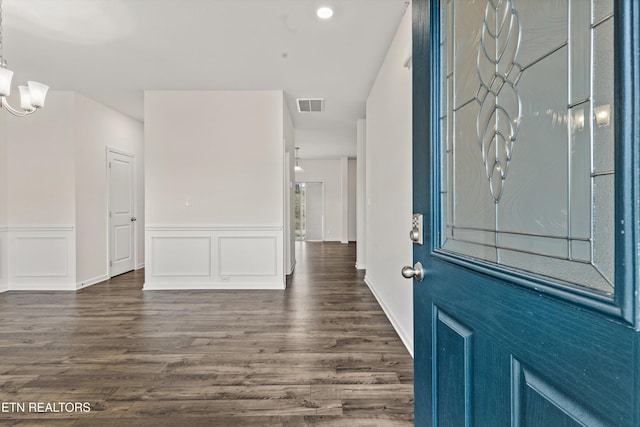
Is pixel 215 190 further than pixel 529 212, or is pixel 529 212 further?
pixel 215 190

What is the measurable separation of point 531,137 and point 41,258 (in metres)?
5.68

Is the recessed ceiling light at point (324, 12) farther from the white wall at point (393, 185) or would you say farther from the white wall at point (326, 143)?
the white wall at point (326, 143)

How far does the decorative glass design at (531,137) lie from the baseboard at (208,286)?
372cm

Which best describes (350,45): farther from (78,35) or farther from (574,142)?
(574,142)

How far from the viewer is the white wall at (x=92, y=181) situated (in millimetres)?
4535

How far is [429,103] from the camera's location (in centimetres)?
104

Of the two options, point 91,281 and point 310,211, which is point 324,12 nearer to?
point 91,281

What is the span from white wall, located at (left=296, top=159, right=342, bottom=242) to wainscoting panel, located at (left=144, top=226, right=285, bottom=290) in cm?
606

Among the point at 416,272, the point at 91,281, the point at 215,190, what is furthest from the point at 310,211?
the point at 416,272

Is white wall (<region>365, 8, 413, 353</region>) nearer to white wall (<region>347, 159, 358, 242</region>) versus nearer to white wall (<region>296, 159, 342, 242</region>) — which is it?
white wall (<region>347, 159, 358, 242</region>)

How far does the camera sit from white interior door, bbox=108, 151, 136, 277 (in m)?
5.23

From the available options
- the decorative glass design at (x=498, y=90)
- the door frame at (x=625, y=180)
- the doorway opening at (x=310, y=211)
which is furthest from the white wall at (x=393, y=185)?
the doorway opening at (x=310, y=211)

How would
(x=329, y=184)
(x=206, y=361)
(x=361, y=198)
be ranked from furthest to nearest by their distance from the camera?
(x=329, y=184), (x=361, y=198), (x=206, y=361)

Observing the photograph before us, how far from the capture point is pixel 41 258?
4.46 metres
